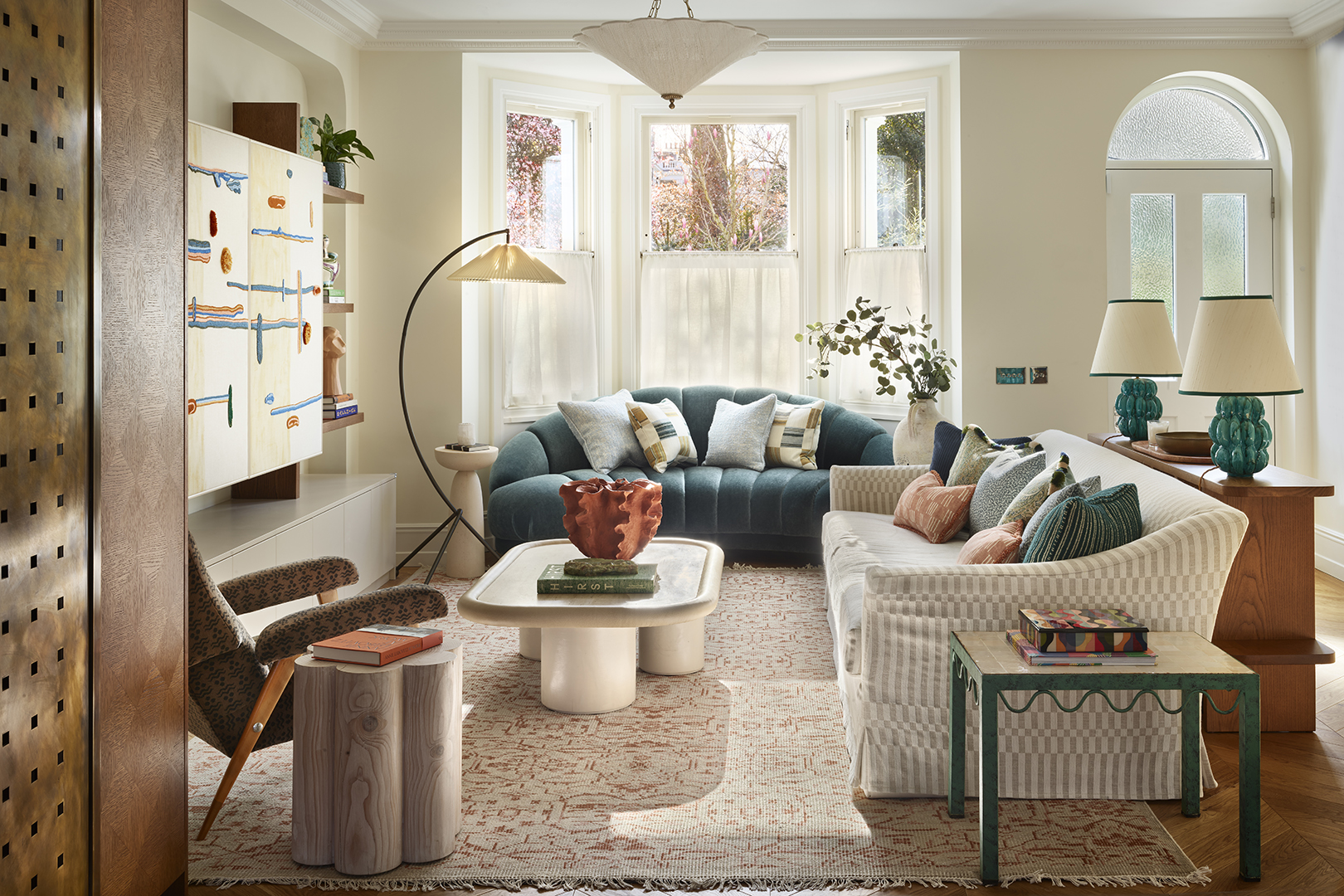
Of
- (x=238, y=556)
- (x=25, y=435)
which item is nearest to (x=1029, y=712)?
(x=25, y=435)

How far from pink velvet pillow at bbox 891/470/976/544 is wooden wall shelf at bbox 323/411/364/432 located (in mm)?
2629

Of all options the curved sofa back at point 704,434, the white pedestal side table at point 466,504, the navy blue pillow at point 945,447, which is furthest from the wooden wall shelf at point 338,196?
the navy blue pillow at point 945,447

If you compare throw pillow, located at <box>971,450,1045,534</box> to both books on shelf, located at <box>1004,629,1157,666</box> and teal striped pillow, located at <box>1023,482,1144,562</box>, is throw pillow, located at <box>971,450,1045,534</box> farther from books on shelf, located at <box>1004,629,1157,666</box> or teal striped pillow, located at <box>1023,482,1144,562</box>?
books on shelf, located at <box>1004,629,1157,666</box>

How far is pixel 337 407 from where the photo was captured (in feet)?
15.4

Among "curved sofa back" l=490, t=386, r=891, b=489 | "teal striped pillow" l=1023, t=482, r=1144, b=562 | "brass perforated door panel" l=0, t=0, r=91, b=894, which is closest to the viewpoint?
"brass perforated door panel" l=0, t=0, r=91, b=894

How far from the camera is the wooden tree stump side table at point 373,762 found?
2100 millimetres

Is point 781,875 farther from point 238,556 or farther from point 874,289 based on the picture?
point 874,289

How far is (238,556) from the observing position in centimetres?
338

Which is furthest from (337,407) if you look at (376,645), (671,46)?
(376,645)

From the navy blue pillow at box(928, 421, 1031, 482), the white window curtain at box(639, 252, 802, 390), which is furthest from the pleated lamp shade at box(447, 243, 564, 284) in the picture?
the navy blue pillow at box(928, 421, 1031, 482)

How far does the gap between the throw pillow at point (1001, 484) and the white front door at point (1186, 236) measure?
2257 millimetres

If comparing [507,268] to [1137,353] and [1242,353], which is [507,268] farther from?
[1242,353]

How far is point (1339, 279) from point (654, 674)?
3.98 m

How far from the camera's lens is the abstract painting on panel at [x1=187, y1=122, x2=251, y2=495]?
10.6ft
